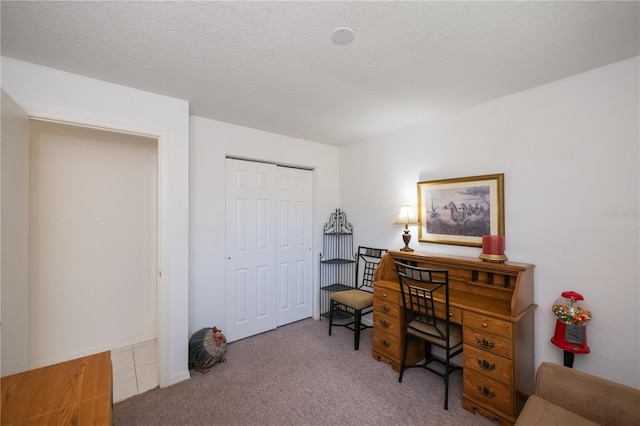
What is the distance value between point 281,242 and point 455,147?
226cm

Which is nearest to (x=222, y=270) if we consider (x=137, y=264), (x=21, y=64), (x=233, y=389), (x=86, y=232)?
(x=137, y=264)

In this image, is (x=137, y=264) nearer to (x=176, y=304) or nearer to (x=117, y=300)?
(x=117, y=300)

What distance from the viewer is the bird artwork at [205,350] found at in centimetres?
244

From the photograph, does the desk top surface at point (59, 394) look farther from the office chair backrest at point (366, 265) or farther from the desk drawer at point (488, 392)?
the office chair backrest at point (366, 265)

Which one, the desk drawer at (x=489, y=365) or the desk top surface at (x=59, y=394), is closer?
the desk top surface at (x=59, y=394)

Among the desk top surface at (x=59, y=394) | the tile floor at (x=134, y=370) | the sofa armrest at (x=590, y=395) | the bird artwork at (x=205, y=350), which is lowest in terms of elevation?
the tile floor at (x=134, y=370)

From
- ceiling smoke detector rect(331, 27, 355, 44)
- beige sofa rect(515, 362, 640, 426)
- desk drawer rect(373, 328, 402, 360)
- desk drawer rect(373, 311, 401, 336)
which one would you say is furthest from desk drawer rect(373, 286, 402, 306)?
ceiling smoke detector rect(331, 27, 355, 44)

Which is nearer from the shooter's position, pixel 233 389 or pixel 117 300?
pixel 233 389

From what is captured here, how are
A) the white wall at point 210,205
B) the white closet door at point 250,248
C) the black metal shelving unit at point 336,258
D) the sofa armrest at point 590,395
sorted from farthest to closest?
the black metal shelving unit at point 336,258 < the white closet door at point 250,248 < the white wall at point 210,205 < the sofa armrest at point 590,395

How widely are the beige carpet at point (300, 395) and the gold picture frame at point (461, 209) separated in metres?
1.29

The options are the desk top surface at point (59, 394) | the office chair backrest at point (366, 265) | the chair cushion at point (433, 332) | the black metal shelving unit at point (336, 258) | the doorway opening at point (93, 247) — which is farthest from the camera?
the black metal shelving unit at point (336, 258)

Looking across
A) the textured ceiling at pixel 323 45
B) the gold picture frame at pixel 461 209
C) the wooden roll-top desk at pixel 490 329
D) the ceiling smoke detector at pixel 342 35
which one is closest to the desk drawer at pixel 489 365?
the wooden roll-top desk at pixel 490 329

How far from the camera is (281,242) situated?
3.44 m

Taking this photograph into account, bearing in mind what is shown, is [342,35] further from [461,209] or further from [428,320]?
[428,320]
